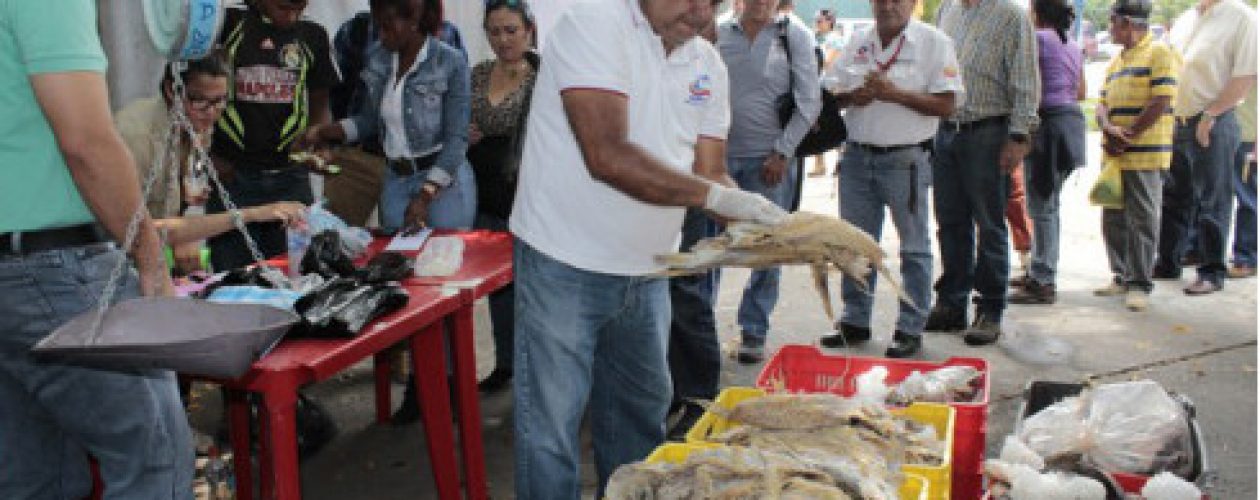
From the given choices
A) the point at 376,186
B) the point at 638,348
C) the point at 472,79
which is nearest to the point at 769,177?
the point at 472,79

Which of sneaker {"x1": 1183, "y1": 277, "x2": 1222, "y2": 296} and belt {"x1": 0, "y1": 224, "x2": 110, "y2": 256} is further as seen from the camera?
sneaker {"x1": 1183, "y1": 277, "x2": 1222, "y2": 296}

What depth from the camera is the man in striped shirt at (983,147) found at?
17.7 feet

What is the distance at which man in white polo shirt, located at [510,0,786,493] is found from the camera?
247 cm

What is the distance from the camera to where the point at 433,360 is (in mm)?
3557

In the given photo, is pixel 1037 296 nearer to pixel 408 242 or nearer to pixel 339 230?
pixel 408 242

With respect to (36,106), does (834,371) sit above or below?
below

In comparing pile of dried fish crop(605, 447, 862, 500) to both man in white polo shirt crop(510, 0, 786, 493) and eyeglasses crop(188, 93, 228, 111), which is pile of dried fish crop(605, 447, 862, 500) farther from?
eyeglasses crop(188, 93, 228, 111)

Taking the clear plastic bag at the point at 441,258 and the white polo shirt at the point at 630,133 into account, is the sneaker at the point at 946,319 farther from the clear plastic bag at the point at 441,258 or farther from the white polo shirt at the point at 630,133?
the white polo shirt at the point at 630,133

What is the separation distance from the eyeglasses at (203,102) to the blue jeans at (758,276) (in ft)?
8.00

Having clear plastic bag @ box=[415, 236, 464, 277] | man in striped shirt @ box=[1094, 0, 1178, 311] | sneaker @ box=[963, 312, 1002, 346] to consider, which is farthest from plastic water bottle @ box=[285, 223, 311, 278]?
man in striped shirt @ box=[1094, 0, 1178, 311]

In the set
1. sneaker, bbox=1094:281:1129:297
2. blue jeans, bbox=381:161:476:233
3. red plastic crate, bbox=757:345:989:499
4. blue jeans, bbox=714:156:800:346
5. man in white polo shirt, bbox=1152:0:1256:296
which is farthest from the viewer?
sneaker, bbox=1094:281:1129:297

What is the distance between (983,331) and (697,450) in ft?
12.4

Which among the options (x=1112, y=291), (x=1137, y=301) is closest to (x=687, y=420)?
(x=1137, y=301)

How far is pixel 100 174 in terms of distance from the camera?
2.33 meters
